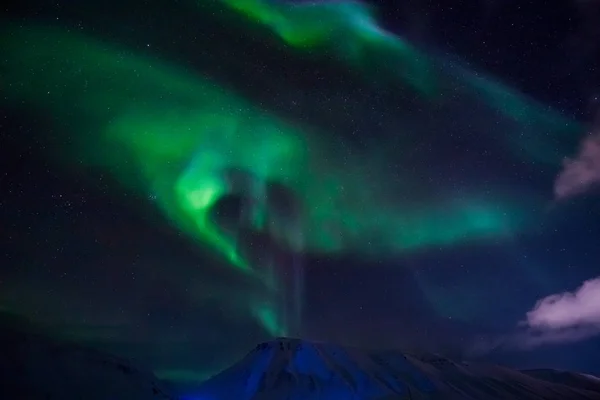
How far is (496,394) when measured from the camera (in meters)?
127

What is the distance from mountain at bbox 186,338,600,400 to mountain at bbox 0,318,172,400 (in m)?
30.9

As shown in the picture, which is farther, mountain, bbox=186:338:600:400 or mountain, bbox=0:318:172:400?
mountain, bbox=186:338:600:400

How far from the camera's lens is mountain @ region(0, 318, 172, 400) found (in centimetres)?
6875

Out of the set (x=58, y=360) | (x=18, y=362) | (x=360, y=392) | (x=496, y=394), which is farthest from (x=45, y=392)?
(x=496, y=394)

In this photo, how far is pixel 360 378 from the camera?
5271 inches

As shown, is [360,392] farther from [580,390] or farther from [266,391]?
[580,390]

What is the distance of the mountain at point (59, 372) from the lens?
226ft

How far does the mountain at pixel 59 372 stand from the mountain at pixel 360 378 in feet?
101

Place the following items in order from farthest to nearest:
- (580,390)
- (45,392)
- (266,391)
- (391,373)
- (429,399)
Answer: (580,390)
(391,373)
(266,391)
(429,399)
(45,392)

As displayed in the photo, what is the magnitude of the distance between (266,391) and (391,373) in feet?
146

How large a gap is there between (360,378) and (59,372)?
86523 millimetres

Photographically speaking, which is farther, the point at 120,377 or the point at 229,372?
the point at 229,372

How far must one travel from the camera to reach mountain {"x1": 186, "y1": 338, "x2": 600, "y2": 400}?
12262 centimetres

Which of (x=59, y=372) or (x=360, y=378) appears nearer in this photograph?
(x=59, y=372)
